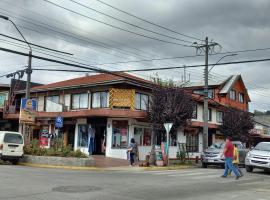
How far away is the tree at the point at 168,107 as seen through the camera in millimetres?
29000

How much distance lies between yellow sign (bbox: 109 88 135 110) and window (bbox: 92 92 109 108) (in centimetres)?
68

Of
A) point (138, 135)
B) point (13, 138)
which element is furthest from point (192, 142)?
point (13, 138)

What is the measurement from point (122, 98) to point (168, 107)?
13.6 ft

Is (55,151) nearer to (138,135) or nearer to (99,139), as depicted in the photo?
(99,139)

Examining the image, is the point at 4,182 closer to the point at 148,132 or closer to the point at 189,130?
the point at 148,132

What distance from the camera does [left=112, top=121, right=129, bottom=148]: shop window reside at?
103 ft

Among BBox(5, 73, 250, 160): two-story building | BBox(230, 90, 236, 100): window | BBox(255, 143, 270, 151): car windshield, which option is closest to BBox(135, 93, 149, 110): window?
BBox(5, 73, 250, 160): two-story building

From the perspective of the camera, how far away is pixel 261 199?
11734mm

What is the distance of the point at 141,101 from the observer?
Result: 107ft

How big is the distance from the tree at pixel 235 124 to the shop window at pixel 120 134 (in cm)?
1419

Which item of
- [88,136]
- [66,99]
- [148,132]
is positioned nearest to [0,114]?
[66,99]

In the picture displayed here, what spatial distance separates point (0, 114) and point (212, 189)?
33.8 meters

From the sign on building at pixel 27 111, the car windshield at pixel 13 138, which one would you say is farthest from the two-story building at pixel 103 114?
the car windshield at pixel 13 138

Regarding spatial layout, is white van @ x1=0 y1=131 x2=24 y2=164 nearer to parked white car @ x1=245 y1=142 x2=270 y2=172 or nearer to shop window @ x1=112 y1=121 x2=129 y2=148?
shop window @ x1=112 y1=121 x2=129 y2=148
